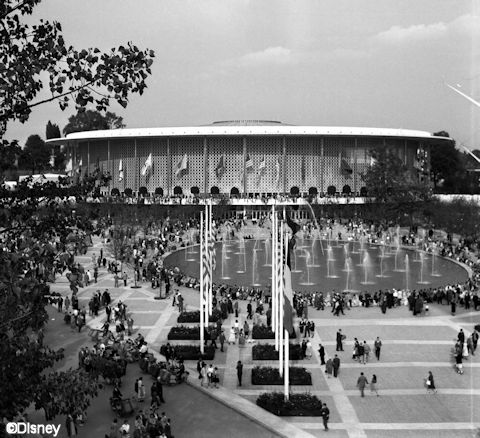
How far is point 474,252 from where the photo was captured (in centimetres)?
4372

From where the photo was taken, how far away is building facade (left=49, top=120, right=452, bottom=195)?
74.7 meters

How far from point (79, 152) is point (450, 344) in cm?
7400

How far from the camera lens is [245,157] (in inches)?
2936

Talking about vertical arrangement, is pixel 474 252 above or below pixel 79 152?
below

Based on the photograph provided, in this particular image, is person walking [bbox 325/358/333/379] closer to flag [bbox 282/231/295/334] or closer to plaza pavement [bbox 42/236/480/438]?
plaza pavement [bbox 42/236/480/438]

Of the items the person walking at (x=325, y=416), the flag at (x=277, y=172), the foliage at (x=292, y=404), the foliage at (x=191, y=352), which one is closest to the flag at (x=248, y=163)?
the flag at (x=277, y=172)

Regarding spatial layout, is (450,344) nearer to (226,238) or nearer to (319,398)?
(319,398)

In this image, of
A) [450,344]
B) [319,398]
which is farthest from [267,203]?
[319,398]

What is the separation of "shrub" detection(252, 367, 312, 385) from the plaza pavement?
22cm

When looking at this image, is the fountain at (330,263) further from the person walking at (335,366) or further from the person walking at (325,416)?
the person walking at (325,416)

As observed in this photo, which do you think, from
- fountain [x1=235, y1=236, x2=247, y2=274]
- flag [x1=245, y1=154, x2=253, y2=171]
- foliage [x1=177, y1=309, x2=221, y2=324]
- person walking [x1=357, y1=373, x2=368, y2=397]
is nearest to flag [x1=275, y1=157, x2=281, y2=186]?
flag [x1=245, y1=154, x2=253, y2=171]

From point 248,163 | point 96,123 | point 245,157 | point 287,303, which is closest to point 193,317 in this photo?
point 287,303

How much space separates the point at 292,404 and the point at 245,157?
200ft

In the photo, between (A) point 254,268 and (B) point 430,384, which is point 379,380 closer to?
(B) point 430,384
